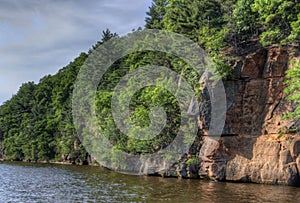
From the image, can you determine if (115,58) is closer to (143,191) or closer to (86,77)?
(86,77)

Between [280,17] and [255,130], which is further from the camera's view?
[280,17]

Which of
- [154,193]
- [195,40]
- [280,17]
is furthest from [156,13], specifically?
[154,193]

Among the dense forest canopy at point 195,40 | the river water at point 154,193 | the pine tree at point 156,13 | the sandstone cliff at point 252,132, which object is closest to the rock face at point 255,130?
the sandstone cliff at point 252,132

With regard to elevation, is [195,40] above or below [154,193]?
above

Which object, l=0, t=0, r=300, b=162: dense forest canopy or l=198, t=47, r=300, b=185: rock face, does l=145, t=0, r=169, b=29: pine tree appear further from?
l=198, t=47, r=300, b=185: rock face

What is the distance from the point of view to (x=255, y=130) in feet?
98.9

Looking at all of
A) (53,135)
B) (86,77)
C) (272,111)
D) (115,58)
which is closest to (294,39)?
(272,111)

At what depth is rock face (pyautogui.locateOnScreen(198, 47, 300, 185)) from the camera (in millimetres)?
27109

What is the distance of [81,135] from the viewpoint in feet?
202

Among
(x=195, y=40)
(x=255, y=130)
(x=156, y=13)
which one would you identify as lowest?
(x=255, y=130)

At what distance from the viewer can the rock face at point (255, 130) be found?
27.1 meters

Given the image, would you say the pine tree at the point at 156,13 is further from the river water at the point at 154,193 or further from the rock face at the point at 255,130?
the river water at the point at 154,193

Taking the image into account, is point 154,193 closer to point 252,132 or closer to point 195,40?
point 252,132

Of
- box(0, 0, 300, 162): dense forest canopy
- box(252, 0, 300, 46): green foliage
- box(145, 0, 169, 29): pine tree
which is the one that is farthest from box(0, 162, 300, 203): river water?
box(145, 0, 169, 29): pine tree
